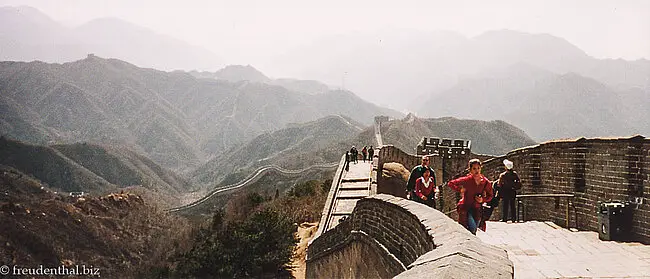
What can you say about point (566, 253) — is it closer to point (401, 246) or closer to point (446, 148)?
point (401, 246)

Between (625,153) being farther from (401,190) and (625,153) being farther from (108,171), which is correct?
(108,171)

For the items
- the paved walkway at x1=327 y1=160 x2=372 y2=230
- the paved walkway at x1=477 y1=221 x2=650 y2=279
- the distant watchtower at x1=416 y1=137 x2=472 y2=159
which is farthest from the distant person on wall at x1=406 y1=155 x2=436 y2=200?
the distant watchtower at x1=416 y1=137 x2=472 y2=159

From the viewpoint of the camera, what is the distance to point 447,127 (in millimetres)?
91375

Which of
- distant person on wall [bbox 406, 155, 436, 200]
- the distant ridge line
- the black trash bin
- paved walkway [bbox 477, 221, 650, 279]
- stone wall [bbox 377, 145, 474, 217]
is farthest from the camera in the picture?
the distant ridge line

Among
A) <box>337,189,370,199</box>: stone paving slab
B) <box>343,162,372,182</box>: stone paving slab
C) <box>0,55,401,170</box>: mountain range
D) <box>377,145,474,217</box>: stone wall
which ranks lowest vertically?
<box>337,189,370,199</box>: stone paving slab

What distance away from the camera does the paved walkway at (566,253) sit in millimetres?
5834

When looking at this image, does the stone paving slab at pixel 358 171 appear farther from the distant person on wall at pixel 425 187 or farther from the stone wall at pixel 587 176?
the distant person on wall at pixel 425 187

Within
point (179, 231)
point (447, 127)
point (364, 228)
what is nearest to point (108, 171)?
point (179, 231)

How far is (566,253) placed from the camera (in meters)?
7.00

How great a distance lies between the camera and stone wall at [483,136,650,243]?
26.5 ft

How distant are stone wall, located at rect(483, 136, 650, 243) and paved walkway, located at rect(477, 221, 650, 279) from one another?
63 cm

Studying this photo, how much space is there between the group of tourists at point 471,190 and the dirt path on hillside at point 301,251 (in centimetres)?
1545

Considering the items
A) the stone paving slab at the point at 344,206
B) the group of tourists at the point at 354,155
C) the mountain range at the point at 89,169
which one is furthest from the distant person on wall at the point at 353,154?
the mountain range at the point at 89,169

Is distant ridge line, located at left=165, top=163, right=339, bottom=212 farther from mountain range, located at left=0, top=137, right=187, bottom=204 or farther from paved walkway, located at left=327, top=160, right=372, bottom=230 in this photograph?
paved walkway, located at left=327, top=160, right=372, bottom=230
